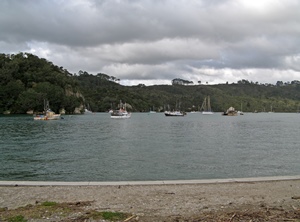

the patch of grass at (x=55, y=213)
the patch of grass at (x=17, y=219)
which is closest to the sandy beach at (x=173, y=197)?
the patch of grass at (x=55, y=213)

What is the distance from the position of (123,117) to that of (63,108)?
193 feet

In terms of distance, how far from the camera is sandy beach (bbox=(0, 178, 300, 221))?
33.8 ft

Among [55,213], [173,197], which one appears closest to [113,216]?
[55,213]

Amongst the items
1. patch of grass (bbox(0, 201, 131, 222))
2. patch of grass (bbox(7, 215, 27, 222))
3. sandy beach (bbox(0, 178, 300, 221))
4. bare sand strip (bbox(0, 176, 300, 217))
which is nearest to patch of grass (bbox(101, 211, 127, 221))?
patch of grass (bbox(0, 201, 131, 222))

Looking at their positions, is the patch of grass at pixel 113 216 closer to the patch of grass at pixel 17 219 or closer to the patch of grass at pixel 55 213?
the patch of grass at pixel 55 213

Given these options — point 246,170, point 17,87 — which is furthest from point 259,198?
point 17,87

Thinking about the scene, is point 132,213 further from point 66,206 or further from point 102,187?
point 102,187

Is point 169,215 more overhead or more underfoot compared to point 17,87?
more underfoot

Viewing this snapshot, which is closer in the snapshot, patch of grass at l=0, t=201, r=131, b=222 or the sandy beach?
patch of grass at l=0, t=201, r=131, b=222

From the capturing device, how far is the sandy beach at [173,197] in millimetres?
10297

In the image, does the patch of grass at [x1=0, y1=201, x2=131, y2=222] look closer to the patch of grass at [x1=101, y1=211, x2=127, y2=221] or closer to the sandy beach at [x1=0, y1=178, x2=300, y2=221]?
the patch of grass at [x1=101, y1=211, x2=127, y2=221]

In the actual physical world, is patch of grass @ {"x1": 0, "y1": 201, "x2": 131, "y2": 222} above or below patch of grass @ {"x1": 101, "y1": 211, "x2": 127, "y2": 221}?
below

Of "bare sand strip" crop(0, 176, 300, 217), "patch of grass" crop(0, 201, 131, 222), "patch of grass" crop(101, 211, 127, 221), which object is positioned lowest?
"bare sand strip" crop(0, 176, 300, 217)

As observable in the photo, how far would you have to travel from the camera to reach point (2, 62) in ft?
641
